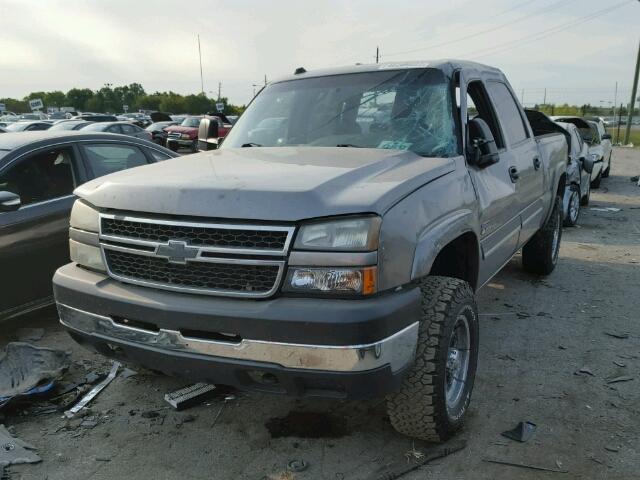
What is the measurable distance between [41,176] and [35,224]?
56 cm

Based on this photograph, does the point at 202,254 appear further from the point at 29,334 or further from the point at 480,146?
the point at 29,334

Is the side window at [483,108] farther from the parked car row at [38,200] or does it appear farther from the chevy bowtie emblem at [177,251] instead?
the parked car row at [38,200]

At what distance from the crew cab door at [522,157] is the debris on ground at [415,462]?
80.8 inches

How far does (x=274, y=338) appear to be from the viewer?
2334 millimetres

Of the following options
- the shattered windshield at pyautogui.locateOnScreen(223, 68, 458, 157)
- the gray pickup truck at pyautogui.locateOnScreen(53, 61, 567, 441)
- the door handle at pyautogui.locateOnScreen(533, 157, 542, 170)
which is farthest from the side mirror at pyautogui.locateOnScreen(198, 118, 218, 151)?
the door handle at pyautogui.locateOnScreen(533, 157, 542, 170)

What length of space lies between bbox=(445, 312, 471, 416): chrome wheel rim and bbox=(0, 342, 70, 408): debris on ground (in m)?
2.48

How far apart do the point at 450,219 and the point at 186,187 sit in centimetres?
132

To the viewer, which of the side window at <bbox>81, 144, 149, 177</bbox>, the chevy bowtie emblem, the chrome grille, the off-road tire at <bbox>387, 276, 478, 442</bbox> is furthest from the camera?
the side window at <bbox>81, 144, 149, 177</bbox>

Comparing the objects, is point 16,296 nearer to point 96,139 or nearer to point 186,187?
point 96,139

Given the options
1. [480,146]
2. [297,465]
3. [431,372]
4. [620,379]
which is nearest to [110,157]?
[480,146]

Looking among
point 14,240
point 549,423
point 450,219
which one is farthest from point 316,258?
point 14,240

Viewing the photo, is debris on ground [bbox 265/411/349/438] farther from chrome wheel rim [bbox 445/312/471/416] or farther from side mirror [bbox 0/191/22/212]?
side mirror [bbox 0/191/22/212]

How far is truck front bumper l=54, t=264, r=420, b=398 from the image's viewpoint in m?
2.29

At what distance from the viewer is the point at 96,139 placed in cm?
520
